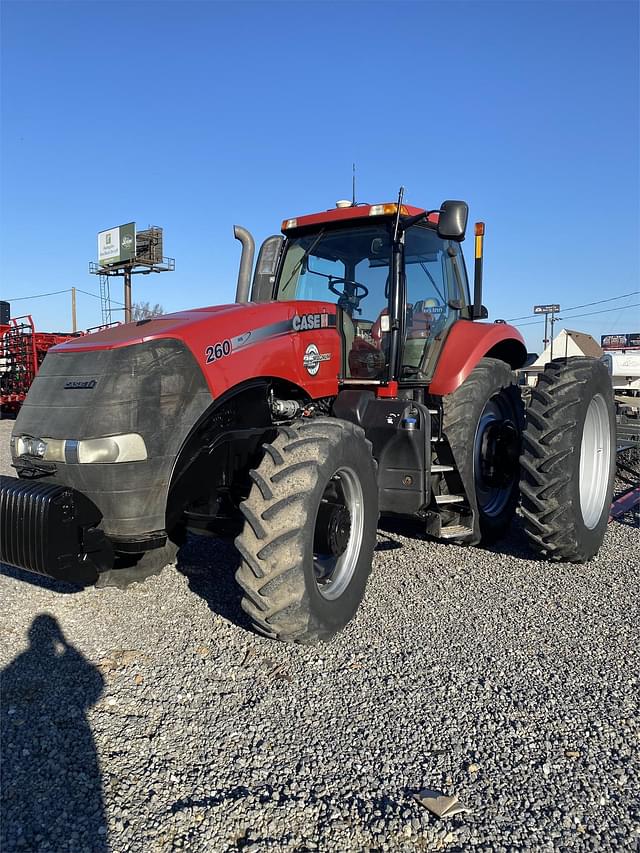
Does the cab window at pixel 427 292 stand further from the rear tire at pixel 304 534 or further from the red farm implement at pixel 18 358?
the red farm implement at pixel 18 358

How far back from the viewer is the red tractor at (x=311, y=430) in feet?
9.48

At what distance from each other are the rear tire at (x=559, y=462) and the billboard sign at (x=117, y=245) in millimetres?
46340

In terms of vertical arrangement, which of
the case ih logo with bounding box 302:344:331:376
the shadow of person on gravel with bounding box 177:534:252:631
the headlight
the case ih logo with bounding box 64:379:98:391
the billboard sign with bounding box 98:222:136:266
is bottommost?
the shadow of person on gravel with bounding box 177:534:252:631

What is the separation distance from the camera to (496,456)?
489 cm

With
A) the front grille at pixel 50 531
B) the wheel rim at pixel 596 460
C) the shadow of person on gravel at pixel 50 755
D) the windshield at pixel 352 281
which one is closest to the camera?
the shadow of person on gravel at pixel 50 755

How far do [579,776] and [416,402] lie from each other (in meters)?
2.37

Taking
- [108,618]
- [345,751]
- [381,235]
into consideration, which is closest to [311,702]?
[345,751]

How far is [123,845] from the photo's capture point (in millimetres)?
1931

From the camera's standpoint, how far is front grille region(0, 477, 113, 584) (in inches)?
107

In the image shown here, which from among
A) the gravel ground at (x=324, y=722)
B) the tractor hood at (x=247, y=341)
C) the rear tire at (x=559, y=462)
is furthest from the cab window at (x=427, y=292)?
the gravel ground at (x=324, y=722)

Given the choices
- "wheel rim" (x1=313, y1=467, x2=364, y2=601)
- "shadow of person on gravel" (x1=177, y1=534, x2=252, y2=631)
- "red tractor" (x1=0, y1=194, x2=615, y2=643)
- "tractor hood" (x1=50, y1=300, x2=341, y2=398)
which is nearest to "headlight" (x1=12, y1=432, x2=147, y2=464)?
"red tractor" (x1=0, y1=194, x2=615, y2=643)

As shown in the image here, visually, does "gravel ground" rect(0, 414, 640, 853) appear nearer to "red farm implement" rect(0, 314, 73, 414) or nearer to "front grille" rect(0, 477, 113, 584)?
"front grille" rect(0, 477, 113, 584)

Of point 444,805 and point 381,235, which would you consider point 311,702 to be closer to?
point 444,805

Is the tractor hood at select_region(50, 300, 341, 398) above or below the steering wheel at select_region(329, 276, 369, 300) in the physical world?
below
